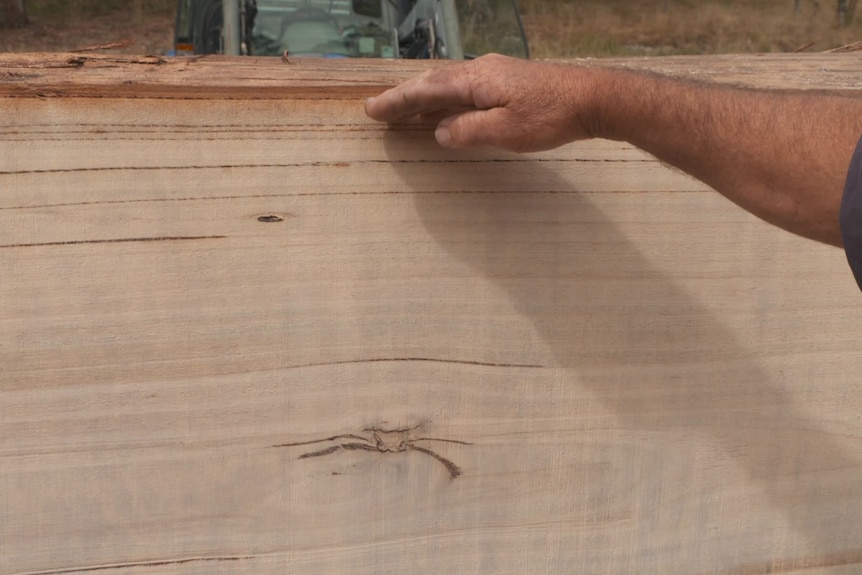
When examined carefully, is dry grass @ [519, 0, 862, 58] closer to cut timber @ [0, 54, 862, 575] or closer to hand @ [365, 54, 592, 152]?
cut timber @ [0, 54, 862, 575]

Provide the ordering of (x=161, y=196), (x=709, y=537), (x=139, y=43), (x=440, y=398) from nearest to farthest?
1. (x=161, y=196)
2. (x=440, y=398)
3. (x=709, y=537)
4. (x=139, y=43)

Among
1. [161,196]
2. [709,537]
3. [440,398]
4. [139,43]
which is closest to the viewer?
Result: [161,196]

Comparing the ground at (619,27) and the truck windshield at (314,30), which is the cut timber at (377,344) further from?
the ground at (619,27)

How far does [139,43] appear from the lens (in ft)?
51.7

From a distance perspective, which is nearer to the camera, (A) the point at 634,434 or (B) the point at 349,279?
(B) the point at 349,279

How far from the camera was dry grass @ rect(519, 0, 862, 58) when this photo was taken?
17609 millimetres

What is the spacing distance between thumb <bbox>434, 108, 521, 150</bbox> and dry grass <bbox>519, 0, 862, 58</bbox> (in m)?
15.4

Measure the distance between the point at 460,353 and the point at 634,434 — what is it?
0.79ft

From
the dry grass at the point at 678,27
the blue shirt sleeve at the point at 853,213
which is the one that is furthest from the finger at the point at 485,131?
the dry grass at the point at 678,27

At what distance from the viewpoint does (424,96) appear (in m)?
0.92

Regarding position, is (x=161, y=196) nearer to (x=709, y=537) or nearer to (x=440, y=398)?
(x=440, y=398)

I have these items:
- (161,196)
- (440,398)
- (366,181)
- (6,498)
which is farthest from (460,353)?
(6,498)

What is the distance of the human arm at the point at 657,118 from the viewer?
0.89 m

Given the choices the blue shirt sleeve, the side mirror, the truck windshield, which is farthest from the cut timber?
the side mirror
